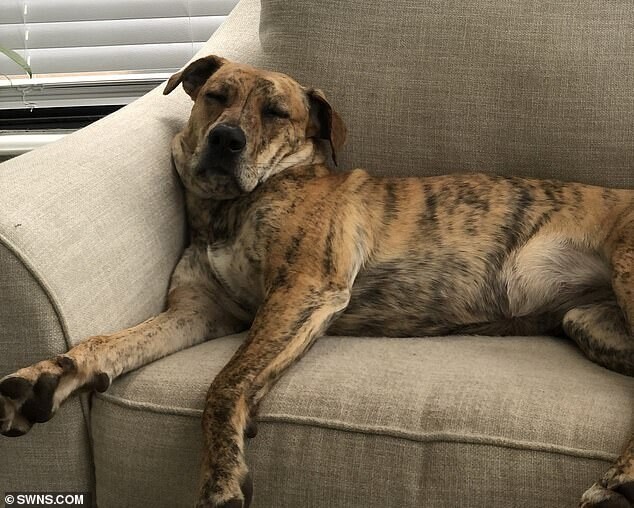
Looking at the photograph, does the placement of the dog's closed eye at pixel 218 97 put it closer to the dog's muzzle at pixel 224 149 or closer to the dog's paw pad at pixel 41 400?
the dog's muzzle at pixel 224 149

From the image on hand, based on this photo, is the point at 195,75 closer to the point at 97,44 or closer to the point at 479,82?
the point at 479,82

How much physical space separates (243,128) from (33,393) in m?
0.75

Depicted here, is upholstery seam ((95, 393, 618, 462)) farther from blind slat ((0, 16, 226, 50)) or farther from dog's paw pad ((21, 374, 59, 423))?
blind slat ((0, 16, 226, 50))

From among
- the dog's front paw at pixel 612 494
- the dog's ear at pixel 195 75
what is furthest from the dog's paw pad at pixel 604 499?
the dog's ear at pixel 195 75

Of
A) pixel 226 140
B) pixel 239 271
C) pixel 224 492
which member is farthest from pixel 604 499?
pixel 226 140

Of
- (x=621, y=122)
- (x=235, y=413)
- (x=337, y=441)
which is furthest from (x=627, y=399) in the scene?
(x=621, y=122)

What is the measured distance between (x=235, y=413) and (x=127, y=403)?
0.77 ft

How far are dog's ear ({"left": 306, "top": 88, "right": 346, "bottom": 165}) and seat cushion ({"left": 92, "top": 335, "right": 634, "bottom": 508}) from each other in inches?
24.7

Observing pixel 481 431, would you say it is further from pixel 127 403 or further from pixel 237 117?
pixel 237 117

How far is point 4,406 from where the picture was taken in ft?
5.06

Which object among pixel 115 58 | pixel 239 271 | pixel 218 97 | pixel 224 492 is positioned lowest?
pixel 224 492

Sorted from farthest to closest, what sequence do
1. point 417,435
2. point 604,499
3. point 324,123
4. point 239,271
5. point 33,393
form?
point 324,123, point 239,271, point 33,393, point 417,435, point 604,499

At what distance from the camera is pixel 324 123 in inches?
86.0

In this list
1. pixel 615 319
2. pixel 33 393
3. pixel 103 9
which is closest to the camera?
pixel 33 393
